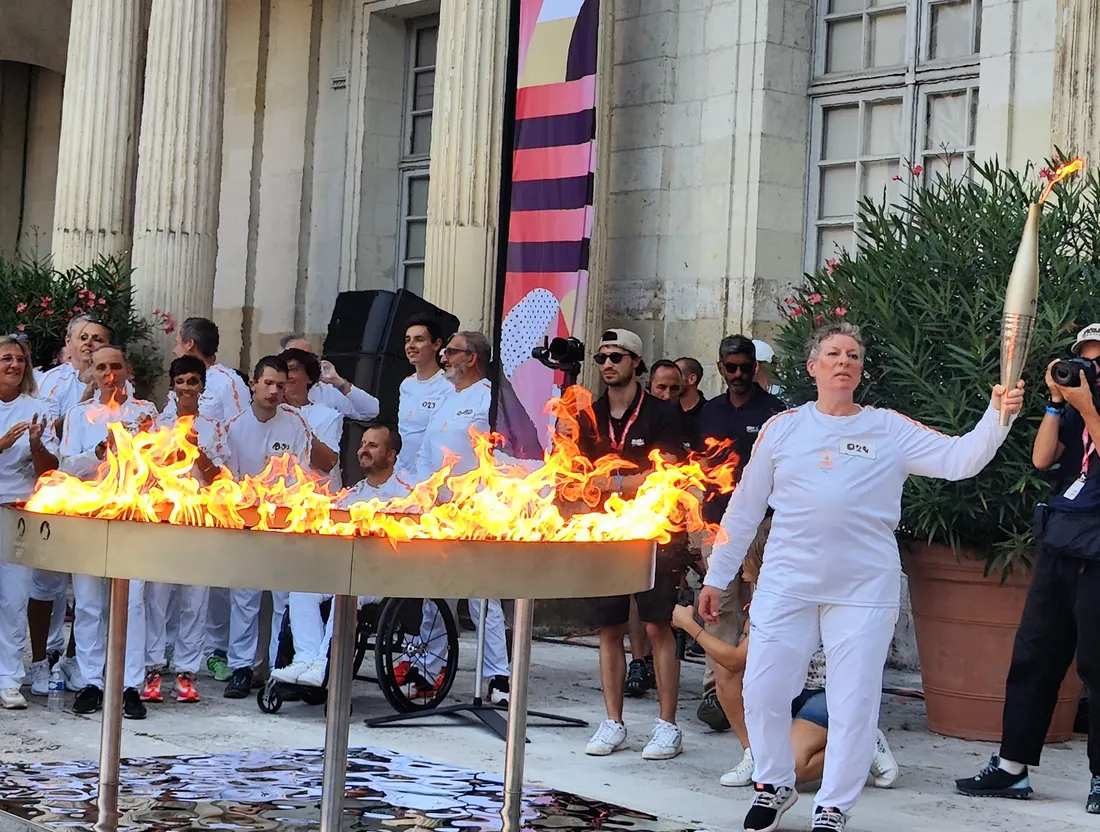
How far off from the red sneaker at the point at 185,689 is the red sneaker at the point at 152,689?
0.33 ft

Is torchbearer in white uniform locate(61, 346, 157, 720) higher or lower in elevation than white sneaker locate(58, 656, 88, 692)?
higher

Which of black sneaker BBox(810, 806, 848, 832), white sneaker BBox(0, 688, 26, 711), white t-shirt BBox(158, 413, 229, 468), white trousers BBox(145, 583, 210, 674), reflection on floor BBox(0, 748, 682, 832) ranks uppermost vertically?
white t-shirt BBox(158, 413, 229, 468)

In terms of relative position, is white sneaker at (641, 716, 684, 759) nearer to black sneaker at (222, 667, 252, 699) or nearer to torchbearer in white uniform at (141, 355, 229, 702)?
black sneaker at (222, 667, 252, 699)

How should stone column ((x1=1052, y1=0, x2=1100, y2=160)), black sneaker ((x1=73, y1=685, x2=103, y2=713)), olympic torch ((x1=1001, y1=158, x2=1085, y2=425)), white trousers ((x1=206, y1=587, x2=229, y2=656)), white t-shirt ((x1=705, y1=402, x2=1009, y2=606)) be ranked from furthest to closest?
stone column ((x1=1052, y1=0, x2=1100, y2=160)), white trousers ((x1=206, y1=587, x2=229, y2=656)), black sneaker ((x1=73, y1=685, x2=103, y2=713)), white t-shirt ((x1=705, y1=402, x2=1009, y2=606)), olympic torch ((x1=1001, y1=158, x2=1085, y2=425))

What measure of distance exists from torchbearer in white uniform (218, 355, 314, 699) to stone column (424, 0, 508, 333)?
161 inches

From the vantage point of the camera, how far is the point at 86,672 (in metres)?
8.66

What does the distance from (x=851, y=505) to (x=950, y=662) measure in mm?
2708

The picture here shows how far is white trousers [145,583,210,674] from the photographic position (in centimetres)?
902

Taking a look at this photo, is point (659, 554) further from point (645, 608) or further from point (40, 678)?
point (40, 678)

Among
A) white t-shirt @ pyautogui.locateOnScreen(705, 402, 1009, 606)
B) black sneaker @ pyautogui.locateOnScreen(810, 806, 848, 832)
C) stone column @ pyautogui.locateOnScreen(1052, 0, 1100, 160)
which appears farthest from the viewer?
stone column @ pyautogui.locateOnScreen(1052, 0, 1100, 160)

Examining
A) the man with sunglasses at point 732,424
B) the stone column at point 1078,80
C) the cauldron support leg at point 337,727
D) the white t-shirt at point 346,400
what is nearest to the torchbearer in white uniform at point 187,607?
the white t-shirt at point 346,400

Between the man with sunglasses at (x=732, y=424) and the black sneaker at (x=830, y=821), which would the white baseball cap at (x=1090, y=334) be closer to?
the man with sunglasses at (x=732, y=424)

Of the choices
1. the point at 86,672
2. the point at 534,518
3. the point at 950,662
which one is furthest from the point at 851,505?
the point at 86,672

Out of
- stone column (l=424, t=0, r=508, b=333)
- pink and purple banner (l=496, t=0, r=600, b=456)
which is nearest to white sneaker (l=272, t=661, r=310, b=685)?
pink and purple banner (l=496, t=0, r=600, b=456)
